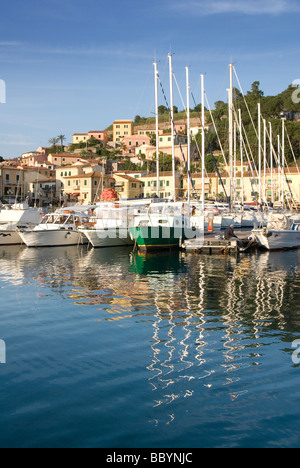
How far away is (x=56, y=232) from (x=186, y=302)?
20.6 metres

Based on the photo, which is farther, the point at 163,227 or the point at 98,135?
the point at 98,135

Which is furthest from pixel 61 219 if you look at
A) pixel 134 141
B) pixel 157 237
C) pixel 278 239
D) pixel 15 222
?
pixel 134 141

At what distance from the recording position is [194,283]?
760 inches

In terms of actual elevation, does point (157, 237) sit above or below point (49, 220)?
below

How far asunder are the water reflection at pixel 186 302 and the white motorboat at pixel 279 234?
2.57 m

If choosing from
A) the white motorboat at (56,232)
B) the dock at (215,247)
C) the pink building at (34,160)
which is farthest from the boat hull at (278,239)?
the pink building at (34,160)

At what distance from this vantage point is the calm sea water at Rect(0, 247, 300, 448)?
22.7 feet

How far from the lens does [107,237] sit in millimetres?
Answer: 34000

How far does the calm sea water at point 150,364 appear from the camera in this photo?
22.7 ft

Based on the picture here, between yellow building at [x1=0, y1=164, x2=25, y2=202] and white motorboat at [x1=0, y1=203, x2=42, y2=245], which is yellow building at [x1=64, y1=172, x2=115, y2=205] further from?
white motorboat at [x1=0, y1=203, x2=42, y2=245]

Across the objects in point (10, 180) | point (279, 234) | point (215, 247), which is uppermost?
point (10, 180)

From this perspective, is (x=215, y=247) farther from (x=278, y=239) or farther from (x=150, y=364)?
(x=150, y=364)
